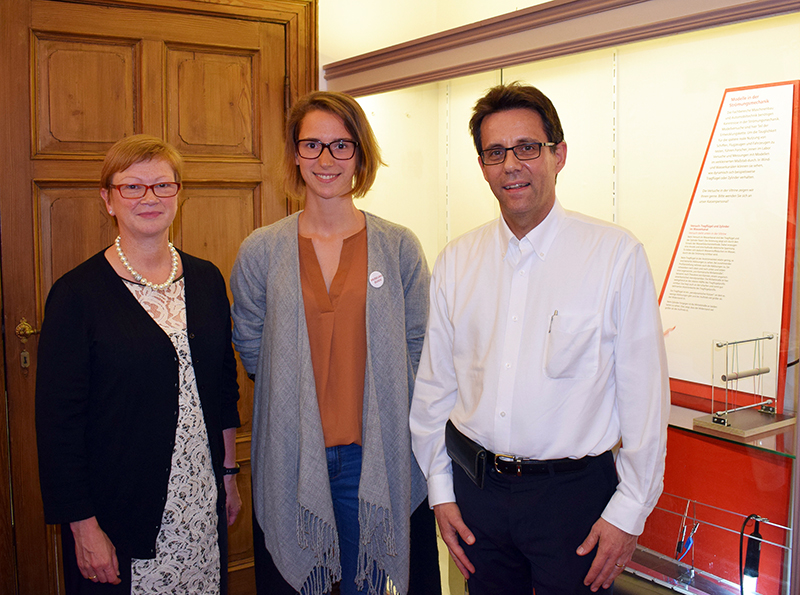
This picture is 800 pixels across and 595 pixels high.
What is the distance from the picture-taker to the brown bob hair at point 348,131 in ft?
6.17

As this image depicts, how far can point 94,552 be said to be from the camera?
1628mm

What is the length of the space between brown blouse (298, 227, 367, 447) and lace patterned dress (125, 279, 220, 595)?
0.34 meters

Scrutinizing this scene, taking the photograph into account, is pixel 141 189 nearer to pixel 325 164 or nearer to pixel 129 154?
pixel 129 154

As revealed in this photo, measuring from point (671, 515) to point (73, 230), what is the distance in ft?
7.75

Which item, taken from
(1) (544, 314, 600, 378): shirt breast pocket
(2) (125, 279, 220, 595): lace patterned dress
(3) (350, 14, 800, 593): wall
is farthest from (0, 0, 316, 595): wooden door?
(1) (544, 314, 600, 378): shirt breast pocket

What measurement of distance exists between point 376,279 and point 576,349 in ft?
2.10

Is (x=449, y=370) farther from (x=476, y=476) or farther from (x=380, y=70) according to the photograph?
(x=380, y=70)

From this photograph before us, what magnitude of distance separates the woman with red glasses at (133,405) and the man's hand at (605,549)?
3.29 ft

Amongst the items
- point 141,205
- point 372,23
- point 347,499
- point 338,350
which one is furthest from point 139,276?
point 372,23

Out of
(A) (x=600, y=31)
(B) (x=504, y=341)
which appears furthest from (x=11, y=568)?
(A) (x=600, y=31)

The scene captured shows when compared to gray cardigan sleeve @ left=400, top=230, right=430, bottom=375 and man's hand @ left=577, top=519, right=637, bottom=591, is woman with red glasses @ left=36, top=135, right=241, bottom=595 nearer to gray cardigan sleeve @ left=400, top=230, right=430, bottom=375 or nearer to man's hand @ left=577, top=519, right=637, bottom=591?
gray cardigan sleeve @ left=400, top=230, right=430, bottom=375

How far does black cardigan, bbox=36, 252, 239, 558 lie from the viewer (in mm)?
1589

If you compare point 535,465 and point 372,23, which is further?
point 372,23

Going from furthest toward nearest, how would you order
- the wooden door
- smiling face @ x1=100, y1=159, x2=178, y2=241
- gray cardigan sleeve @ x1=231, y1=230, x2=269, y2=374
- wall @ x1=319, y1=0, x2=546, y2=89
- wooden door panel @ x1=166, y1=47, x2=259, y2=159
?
1. wall @ x1=319, y1=0, x2=546, y2=89
2. wooden door panel @ x1=166, y1=47, x2=259, y2=159
3. the wooden door
4. gray cardigan sleeve @ x1=231, y1=230, x2=269, y2=374
5. smiling face @ x1=100, y1=159, x2=178, y2=241
